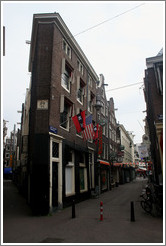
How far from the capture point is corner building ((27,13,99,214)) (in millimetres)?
12016

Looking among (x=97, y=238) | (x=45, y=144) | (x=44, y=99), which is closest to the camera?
(x=97, y=238)

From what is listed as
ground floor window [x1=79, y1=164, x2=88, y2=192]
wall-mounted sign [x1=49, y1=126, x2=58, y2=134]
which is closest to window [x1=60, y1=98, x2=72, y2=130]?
wall-mounted sign [x1=49, y1=126, x2=58, y2=134]

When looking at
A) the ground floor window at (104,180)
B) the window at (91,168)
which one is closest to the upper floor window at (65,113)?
the window at (91,168)

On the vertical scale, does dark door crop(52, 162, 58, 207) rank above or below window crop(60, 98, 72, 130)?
below

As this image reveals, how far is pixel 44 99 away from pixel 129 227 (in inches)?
362

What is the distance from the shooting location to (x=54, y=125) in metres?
13.5

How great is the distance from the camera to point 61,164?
13734mm

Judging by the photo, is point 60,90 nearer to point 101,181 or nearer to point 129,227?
point 129,227

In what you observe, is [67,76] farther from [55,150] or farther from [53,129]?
[55,150]

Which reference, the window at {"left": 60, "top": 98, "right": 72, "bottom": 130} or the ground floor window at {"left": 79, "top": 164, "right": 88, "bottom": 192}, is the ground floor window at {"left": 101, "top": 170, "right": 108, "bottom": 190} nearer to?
A: the ground floor window at {"left": 79, "top": 164, "right": 88, "bottom": 192}

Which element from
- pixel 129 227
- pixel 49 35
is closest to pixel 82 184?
pixel 129 227

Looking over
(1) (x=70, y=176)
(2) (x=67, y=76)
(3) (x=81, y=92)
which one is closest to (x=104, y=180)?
(1) (x=70, y=176)

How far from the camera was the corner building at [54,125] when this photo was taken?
12016 mm

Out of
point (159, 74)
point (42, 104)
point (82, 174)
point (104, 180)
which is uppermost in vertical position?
point (159, 74)
